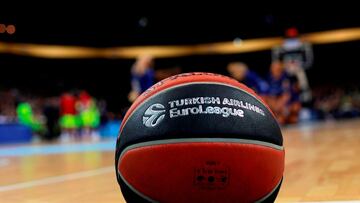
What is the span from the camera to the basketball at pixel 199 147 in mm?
1267

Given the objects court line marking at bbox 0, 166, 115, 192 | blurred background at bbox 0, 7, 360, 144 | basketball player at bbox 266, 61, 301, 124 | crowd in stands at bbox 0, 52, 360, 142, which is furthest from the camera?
blurred background at bbox 0, 7, 360, 144

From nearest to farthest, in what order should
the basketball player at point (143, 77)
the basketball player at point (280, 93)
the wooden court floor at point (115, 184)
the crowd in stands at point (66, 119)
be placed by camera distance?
the wooden court floor at point (115, 184), the basketball player at point (143, 77), the basketball player at point (280, 93), the crowd in stands at point (66, 119)

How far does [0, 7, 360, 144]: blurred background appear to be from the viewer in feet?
63.5

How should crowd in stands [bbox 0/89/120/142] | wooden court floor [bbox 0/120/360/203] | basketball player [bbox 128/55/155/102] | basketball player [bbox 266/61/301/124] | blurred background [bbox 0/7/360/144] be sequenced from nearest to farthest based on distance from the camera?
wooden court floor [bbox 0/120/360/203]
basketball player [bbox 128/55/155/102]
basketball player [bbox 266/61/301/124]
crowd in stands [bbox 0/89/120/142]
blurred background [bbox 0/7/360/144]

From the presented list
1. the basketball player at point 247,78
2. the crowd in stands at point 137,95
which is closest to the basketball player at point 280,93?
the crowd in stands at point 137,95

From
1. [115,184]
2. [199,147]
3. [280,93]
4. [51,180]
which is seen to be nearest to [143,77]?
[51,180]

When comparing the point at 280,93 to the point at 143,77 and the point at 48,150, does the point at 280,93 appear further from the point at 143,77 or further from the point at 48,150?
the point at 48,150

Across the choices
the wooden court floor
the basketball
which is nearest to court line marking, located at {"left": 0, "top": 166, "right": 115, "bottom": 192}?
the wooden court floor

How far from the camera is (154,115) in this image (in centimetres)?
136

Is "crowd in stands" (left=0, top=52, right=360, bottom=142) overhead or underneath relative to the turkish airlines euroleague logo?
underneath

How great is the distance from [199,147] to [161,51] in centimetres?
2213

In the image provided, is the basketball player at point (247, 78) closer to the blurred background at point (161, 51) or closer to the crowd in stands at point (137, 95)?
the crowd in stands at point (137, 95)

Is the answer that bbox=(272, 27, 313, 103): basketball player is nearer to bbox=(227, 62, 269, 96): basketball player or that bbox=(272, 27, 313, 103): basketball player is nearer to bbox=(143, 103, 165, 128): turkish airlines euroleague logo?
bbox=(227, 62, 269, 96): basketball player

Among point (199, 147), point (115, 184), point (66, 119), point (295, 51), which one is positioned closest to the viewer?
point (199, 147)
